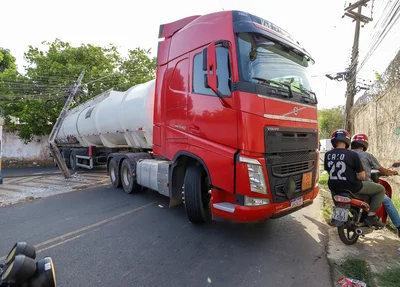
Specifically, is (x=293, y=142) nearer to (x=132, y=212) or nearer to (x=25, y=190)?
(x=132, y=212)

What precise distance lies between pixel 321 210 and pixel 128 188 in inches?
193

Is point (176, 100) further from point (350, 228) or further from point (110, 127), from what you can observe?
point (110, 127)

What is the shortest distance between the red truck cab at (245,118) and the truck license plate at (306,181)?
16mm

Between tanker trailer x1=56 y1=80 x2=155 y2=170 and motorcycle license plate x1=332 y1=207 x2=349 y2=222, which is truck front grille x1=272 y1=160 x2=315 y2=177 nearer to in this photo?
motorcycle license plate x1=332 y1=207 x2=349 y2=222

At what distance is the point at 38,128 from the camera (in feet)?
55.8

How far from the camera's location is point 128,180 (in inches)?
284

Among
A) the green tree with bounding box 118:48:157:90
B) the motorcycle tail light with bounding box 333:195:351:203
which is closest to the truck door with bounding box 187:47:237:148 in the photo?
the motorcycle tail light with bounding box 333:195:351:203

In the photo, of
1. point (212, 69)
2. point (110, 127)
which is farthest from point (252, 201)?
point (110, 127)

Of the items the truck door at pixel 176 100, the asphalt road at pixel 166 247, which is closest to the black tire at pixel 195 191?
the asphalt road at pixel 166 247

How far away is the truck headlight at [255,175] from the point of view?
3.24 metres

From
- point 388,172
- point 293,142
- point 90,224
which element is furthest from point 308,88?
point 90,224

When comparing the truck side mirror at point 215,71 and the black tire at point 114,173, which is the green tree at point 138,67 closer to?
the black tire at point 114,173

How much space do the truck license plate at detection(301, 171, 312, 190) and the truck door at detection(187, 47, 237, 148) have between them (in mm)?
1299

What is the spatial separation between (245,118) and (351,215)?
7.46ft
